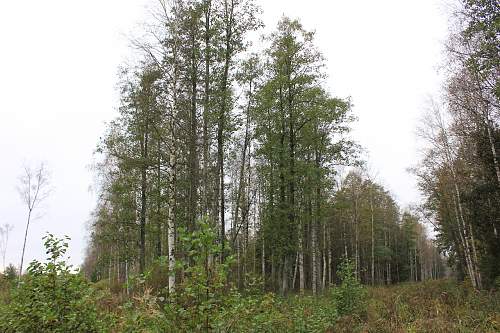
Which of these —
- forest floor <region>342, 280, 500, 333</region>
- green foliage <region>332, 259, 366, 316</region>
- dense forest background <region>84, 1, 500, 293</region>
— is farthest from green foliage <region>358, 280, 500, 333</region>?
dense forest background <region>84, 1, 500, 293</region>

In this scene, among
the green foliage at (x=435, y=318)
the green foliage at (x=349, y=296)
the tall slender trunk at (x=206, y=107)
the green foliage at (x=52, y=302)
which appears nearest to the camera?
the green foliage at (x=52, y=302)

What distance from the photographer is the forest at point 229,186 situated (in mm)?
4227

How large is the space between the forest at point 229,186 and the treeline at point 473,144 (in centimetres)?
7

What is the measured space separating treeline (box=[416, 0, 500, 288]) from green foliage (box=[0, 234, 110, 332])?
1014 cm

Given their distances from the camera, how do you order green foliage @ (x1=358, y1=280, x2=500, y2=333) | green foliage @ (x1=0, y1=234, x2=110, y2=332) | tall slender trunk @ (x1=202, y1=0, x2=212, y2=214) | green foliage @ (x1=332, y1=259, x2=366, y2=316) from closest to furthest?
green foliage @ (x1=0, y1=234, x2=110, y2=332), green foliage @ (x1=358, y1=280, x2=500, y2=333), green foliage @ (x1=332, y1=259, x2=366, y2=316), tall slender trunk @ (x1=202, y1=0, x2=212, y2=214)

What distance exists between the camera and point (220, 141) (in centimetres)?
1361

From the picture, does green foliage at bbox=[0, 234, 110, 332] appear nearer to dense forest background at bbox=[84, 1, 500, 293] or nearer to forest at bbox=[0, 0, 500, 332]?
forest at bbox=[0, 0, 500, 332]

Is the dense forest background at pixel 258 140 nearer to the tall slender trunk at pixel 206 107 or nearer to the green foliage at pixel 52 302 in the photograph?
the tall slender trunk at pixel 206 107

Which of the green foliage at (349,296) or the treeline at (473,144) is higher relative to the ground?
Result: the treeline at (473,144)

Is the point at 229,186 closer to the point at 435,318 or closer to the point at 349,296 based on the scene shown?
the point at 349,296

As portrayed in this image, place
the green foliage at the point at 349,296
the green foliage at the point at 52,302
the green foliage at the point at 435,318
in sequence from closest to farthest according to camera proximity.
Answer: the green foliage at the point at 52,302, the green foliage at the point at 435,318, the green foliage at the point at 349,296

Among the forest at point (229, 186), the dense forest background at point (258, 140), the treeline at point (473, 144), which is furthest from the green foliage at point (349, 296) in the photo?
the treeline at point (473, 144)

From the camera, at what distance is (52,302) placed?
432 cm

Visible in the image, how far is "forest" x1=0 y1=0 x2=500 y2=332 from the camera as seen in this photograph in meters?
4.23
